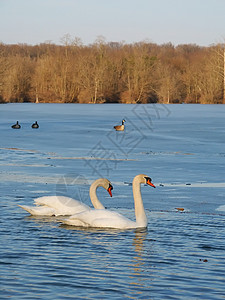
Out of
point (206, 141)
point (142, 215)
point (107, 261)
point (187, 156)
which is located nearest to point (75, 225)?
point (142, 215)

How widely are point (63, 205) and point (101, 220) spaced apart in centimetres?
103

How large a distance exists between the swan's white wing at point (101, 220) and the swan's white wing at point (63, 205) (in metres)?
0.64

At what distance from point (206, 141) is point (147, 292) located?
19225 mm

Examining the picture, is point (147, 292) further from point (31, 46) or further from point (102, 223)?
point (31, 46)

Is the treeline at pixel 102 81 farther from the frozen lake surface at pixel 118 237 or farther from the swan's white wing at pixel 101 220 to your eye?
the swan's white wing at pixel 101 220

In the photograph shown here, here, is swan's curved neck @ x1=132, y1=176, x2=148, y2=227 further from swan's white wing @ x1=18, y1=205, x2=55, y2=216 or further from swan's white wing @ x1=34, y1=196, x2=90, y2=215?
swan's white wing @ x1=18, y1=205, x2=55, y2=216

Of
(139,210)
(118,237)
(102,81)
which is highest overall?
(102,81)

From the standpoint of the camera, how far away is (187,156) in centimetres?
1902

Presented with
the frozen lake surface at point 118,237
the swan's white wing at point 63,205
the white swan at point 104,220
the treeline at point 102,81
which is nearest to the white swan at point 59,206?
the swan's white wing at point 63,205

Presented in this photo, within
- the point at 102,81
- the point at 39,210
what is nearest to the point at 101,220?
the point at 39,210

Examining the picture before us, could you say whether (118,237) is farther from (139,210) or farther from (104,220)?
(139,210)

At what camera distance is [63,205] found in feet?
31.7

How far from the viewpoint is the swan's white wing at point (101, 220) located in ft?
28.8

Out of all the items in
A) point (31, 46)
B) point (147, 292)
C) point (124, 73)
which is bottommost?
point (147, 292)
